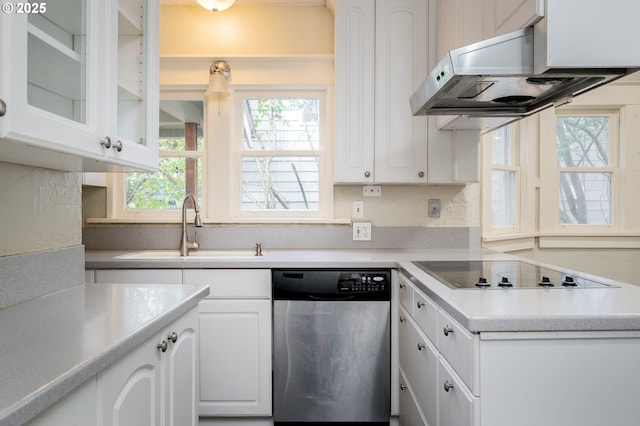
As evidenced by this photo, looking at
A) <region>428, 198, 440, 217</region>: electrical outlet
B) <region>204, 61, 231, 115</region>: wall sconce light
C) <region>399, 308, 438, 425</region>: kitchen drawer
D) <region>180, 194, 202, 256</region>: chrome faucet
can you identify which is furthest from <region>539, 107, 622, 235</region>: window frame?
<region>180, 194, 202, 256</region>: chrome faucet

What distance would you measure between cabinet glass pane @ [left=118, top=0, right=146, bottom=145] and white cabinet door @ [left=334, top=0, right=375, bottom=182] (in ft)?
3.97

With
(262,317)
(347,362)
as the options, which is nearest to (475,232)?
(347,362)

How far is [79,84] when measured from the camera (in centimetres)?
107

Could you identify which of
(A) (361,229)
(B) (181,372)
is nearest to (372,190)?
(A) (361,229)

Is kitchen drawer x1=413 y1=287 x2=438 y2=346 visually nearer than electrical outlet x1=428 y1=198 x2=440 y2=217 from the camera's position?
Yes

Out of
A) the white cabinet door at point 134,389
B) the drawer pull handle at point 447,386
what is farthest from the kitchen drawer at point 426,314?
the white cabinet door at point 134,389

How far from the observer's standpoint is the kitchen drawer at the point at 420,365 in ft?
4.71

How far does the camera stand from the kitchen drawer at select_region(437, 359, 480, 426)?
1.05 m

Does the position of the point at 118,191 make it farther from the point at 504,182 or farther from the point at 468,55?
the point at 504,182

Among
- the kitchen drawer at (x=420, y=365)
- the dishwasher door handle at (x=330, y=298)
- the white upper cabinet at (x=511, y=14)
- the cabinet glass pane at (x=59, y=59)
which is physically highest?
the white upper cabinet at (x=511, y=14)

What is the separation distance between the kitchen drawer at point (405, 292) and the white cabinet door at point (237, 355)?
64 cm

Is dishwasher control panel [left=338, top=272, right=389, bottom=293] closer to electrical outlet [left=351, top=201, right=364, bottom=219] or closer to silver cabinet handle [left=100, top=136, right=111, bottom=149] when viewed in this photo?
electrical outlet [left=351, top=201, right=364, bottom=219]

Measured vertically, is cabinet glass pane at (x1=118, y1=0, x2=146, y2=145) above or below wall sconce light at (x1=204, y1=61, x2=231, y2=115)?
below

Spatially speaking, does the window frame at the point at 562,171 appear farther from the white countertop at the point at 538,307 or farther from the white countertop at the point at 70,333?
the white countertop at the point at 70,333
